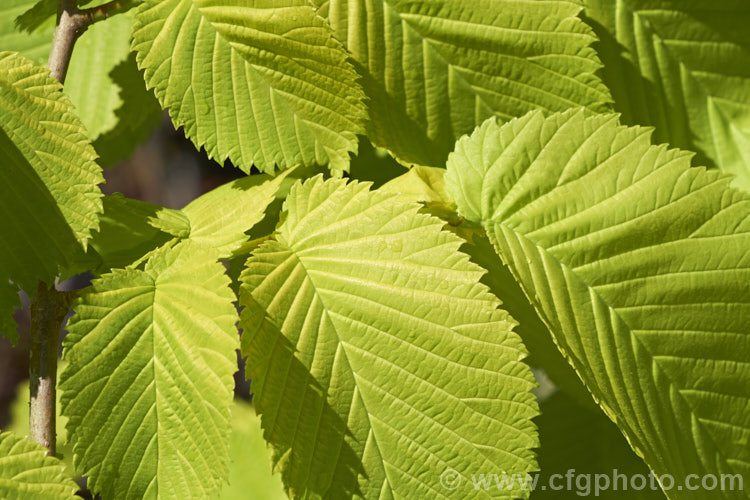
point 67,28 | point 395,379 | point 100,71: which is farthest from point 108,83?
point 395,379

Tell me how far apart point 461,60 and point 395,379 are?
0.79 ft

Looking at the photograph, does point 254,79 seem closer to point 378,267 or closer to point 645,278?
Answer: point 378,267

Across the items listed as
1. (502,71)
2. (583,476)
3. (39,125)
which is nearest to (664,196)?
(502,71)

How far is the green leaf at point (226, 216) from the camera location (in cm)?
45

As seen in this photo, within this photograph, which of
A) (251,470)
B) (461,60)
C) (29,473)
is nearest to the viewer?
(29,473)

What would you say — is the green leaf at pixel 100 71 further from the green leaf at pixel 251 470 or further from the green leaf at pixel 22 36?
the green leaf at pixel 251 470

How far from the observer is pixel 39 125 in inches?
16.2

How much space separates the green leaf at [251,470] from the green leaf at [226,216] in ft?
0.70

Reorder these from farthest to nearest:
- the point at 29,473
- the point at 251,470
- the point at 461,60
→ the point at 251,470
the point at 461,60
the point at 29,473

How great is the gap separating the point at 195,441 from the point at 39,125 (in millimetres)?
207

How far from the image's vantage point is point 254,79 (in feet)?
1.52

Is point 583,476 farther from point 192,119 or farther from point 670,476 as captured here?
point 192,119

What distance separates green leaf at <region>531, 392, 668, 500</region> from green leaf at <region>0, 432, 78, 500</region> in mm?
346

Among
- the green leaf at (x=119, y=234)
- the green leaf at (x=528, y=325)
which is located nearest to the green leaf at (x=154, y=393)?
the green leaf at (x=119, y=234)
